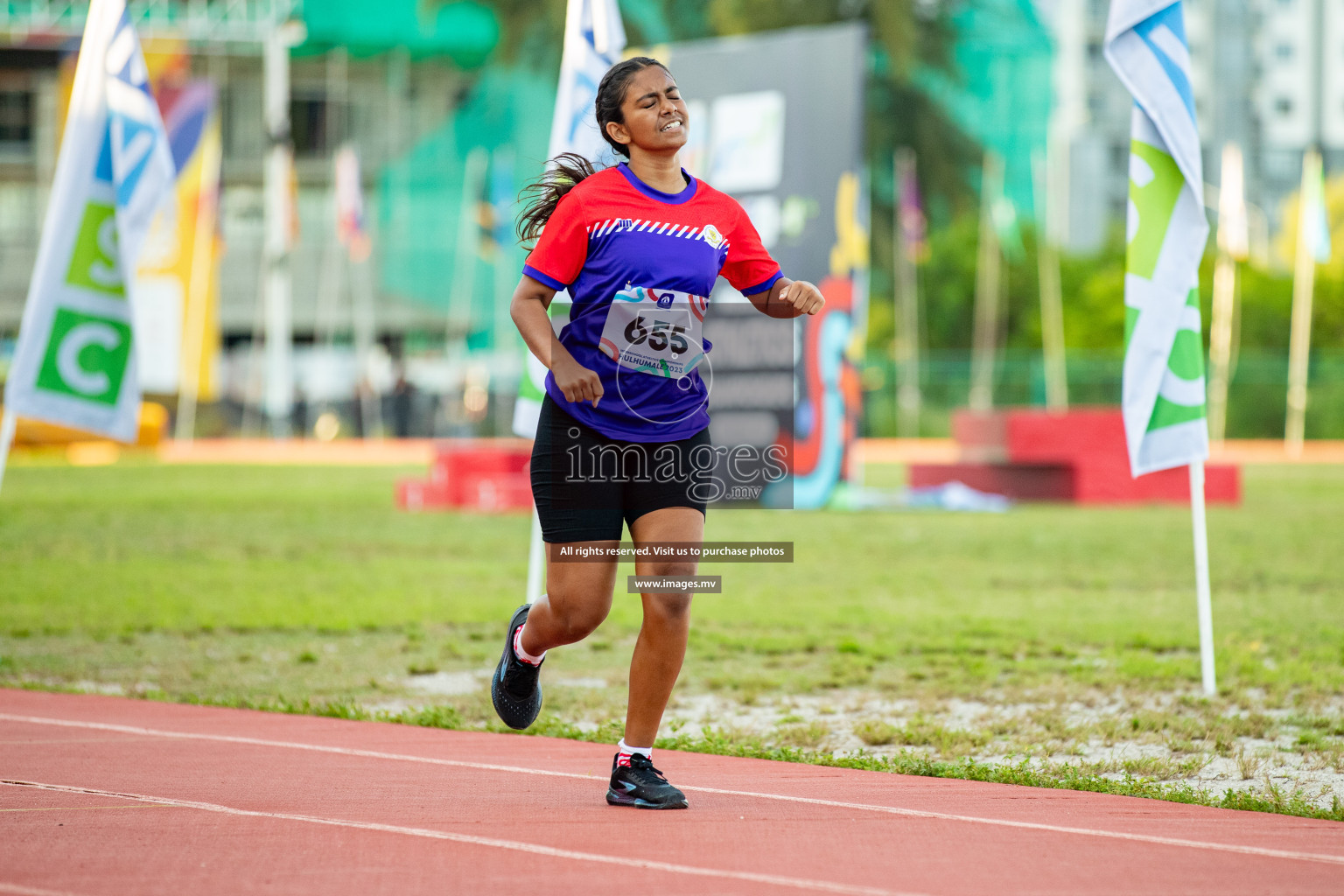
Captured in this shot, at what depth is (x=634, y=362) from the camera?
4730 mm

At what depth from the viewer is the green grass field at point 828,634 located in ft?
21.1

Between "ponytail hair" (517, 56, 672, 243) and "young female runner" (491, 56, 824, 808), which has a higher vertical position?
"ponytail hair" (517, 56, 672, 243)

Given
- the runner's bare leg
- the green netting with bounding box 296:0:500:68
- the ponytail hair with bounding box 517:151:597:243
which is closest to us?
the runner's bare leg

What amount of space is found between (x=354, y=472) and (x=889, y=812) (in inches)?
988

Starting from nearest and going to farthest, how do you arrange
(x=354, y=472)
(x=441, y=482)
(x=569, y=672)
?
(x=569, y=672) → (x=441, y=482) → (x=354, y=472)

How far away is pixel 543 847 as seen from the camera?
171 inches

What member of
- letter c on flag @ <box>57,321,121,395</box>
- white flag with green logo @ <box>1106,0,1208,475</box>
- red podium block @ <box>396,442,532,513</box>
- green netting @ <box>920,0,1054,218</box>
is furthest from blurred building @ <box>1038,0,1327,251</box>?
letter c on flag @ <box>57,321,121,395</box>

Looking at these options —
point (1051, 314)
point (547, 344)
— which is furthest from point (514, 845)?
point (1051, 314)

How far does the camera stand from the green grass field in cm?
642

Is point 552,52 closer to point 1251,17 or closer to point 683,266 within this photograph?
point 683,266

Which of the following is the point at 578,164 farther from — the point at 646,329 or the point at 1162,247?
the point at 1162,247

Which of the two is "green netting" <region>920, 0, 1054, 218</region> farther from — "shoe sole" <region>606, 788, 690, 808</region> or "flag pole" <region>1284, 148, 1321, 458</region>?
"shoe sole" <region>606, 788, 690, 808</region>

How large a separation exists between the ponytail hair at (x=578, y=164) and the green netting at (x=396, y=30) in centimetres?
4548

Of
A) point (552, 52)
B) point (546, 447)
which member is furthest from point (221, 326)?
point (546, 447)
